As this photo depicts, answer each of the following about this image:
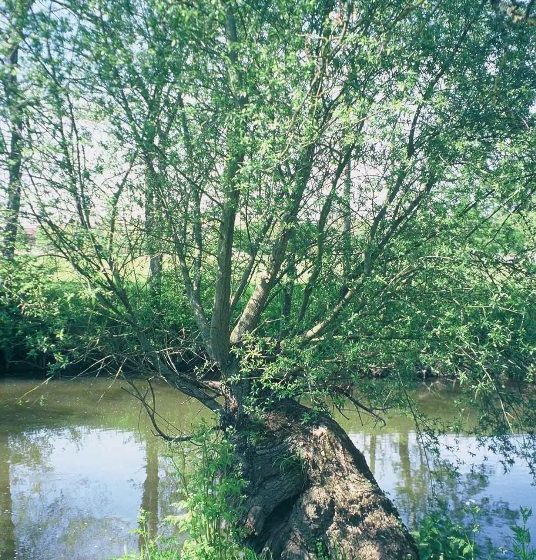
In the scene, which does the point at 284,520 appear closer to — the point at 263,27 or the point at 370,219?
the point at 370,219

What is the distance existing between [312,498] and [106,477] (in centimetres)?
420

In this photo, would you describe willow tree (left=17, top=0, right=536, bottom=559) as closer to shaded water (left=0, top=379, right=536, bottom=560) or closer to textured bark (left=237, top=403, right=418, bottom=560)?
textured bark (left=237, top=403, right=418, bottom=560)

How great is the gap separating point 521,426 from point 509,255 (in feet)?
4.77

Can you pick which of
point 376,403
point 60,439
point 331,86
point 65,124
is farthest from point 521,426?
point 60,439

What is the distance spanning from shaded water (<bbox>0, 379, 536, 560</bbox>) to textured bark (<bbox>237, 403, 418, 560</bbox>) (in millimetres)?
1351

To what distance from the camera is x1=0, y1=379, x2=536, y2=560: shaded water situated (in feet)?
22.9

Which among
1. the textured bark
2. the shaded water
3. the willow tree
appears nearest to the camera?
the willow tree

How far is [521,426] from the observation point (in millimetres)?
5887

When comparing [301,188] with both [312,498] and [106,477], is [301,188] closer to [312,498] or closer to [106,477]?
[312,498]

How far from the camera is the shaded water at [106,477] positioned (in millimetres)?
6969

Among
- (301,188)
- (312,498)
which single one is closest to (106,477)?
(312,498)

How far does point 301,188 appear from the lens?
16.9 ft

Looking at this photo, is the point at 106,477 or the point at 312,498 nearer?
the point at 312,498

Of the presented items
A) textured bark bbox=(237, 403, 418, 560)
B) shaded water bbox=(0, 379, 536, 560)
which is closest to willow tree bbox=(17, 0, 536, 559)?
textured bark bbox=(237, 403, 418, 560)
